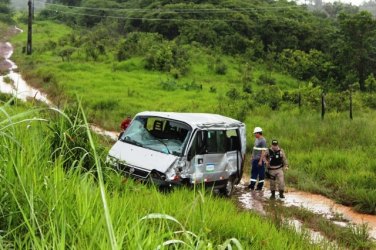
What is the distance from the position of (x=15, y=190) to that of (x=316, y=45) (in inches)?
1839

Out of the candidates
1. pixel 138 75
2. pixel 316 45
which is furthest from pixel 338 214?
pixel 316 45

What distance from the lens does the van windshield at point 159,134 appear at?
9117mm

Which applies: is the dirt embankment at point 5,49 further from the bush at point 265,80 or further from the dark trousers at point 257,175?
the dark trousers at point 257,175

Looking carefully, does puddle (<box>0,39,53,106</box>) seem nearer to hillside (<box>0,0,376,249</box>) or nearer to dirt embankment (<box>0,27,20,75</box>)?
dirt embankment (<box>0,27,20,75</box>)

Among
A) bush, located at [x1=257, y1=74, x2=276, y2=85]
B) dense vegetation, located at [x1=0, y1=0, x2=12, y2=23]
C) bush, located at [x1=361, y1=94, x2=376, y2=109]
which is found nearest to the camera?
bush, located at [x1=361, y1=94, x2=376, y2=109]

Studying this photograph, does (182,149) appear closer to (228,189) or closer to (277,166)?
(228,189)

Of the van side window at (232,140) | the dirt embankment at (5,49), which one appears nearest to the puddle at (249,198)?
the van side window at (232,140)

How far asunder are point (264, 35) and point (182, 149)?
4092cm

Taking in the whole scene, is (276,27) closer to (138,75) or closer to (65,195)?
(138,75)

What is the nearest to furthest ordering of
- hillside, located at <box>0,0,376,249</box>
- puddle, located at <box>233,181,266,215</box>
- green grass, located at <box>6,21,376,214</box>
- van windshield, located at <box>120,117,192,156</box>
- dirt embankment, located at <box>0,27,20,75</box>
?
hillside, located at <box>0,0,376,249</box> → van windshield, located at <box>120,117,192,156</box> → puddle, located at <box>233,181,266,215</box> → green grass, located at <box>6,21,376,214</box> → dirt embankment, located at <box>0,27,20,75</box>

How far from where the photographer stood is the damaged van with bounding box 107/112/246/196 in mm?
8492

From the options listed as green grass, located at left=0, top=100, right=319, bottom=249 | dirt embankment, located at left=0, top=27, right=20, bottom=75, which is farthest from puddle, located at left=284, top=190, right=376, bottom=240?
dirt embankment, located at left=0, top=27, right=20, bottom=75

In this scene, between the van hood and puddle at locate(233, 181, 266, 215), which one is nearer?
the van hood

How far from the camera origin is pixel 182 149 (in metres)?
9.03
